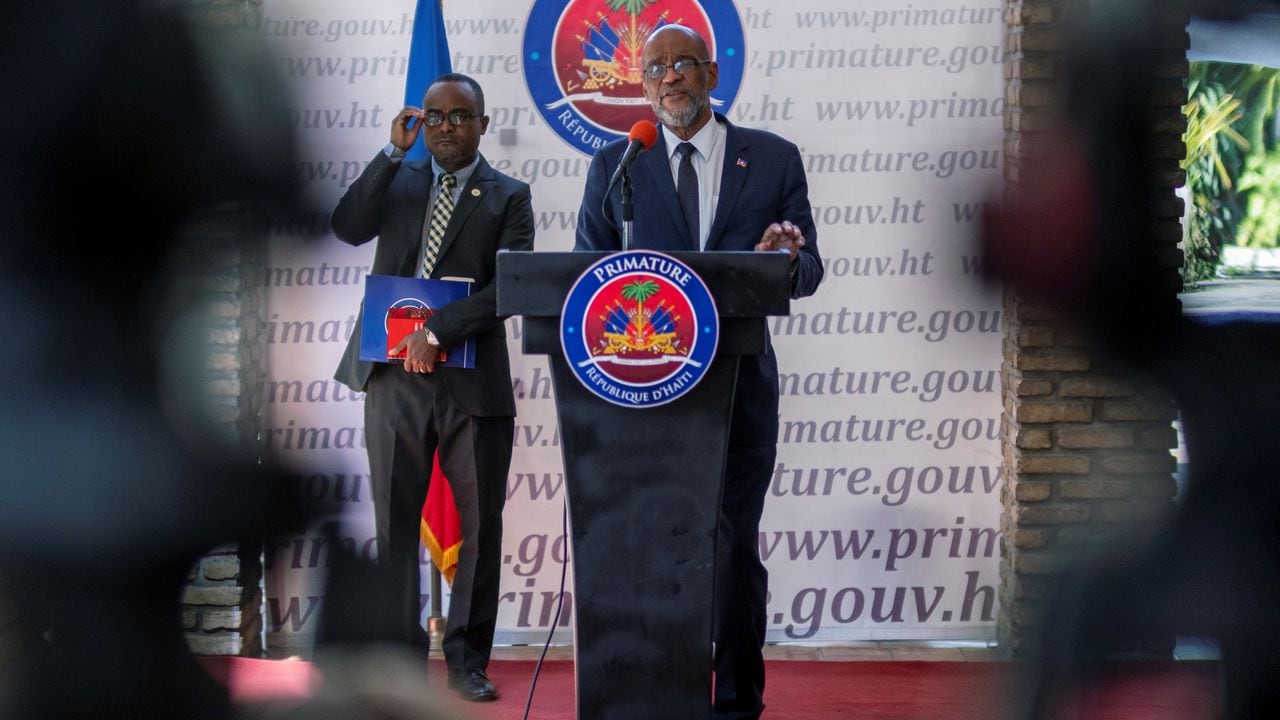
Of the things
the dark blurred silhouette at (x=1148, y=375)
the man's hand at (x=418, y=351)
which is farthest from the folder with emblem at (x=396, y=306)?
the dark blurred silhouette at (x=1148, y=375)

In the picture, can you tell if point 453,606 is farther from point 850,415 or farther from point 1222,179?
point 1222,179

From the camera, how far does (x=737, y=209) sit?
3.26 metres

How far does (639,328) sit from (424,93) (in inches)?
72.3

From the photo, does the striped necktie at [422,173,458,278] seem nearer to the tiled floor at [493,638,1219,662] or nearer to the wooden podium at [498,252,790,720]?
the wooden podium at [498,252,790,720]

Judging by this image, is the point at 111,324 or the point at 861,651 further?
the point at 861,651

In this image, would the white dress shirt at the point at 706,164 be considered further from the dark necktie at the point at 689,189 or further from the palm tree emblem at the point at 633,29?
the palm tree emblem at the point at 633,29

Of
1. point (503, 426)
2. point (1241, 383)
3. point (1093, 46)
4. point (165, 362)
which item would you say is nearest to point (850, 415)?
point (503, 426)

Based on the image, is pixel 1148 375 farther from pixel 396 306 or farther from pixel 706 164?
pixel 396 306

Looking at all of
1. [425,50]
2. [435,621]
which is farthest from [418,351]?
[435,621]

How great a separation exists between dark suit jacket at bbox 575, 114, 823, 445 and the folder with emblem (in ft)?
1.79

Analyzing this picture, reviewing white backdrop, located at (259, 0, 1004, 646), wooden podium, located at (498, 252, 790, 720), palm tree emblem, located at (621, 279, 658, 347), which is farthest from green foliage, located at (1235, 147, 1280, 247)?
palm tree emblem, located at (621, 279, 658, 347)

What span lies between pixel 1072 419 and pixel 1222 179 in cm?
83

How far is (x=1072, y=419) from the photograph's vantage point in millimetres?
4195

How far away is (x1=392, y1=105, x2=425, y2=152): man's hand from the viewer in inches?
143
